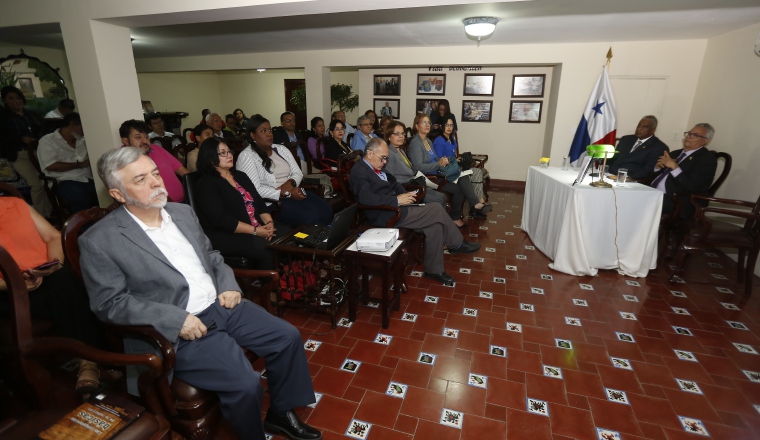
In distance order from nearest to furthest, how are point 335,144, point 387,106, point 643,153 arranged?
point 643,153
point 335,144
point 387,106

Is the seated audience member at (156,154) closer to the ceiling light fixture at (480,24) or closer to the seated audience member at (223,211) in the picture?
the seated audience member at (223,211)

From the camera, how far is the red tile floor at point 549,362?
188 centimetres

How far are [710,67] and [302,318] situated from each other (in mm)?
5965

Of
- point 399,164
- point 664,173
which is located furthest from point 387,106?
point 664,173

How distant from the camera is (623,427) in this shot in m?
1.86

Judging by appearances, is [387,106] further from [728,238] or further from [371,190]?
[728,238]

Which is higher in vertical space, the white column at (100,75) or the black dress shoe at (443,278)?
the white column at (100,75)

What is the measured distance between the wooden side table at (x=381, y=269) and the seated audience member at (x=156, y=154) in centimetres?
186

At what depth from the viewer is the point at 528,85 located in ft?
22.0

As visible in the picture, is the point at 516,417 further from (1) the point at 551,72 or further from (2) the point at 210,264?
(1) the point at 551,72

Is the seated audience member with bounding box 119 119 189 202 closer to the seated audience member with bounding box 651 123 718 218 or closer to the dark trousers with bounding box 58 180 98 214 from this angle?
the dark trousers with bounding box 58 180 98 214

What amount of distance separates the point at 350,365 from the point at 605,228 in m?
2.73

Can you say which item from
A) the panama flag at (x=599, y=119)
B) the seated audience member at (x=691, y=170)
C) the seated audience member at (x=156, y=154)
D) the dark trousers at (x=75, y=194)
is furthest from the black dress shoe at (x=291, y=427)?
the panama flag at (x=599, y=119)

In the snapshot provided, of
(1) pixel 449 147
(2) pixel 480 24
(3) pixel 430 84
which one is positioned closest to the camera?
(2) pixel 480 24
